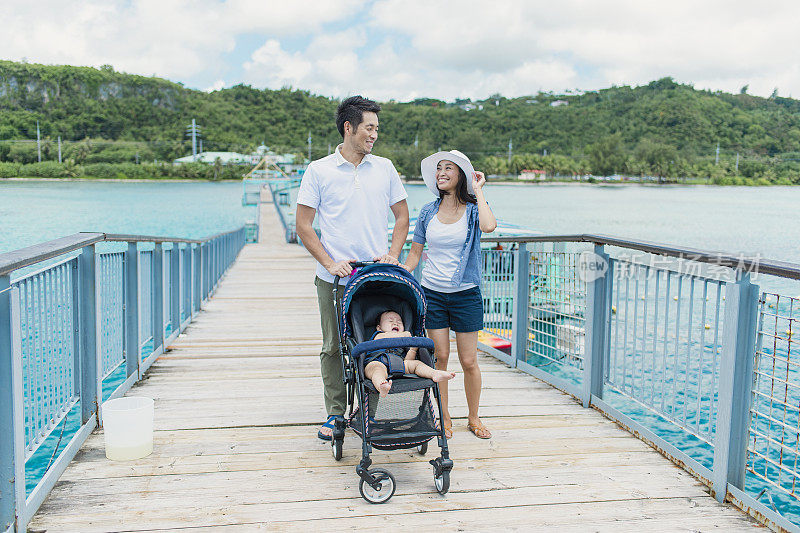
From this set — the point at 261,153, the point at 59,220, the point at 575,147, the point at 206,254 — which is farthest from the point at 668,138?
the point at 206,254

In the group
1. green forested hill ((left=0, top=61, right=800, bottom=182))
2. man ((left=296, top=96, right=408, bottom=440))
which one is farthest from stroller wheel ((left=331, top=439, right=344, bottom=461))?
green forested hill ((left=0, top=61, right=800, bottom=182))

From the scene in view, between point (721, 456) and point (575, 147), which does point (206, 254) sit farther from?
point (575, 147)

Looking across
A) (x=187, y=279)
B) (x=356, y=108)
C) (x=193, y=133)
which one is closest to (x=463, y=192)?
(x=356, y=108)

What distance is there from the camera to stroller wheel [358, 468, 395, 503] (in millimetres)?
2527

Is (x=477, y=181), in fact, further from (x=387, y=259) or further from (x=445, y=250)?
(x=387, y=259)

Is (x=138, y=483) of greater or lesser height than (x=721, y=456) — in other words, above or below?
below

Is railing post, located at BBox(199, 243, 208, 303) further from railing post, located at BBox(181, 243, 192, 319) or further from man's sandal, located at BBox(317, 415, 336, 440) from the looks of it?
man's sandal, located at BBox(317, 415, 336, 440)

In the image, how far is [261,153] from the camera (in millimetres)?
82125

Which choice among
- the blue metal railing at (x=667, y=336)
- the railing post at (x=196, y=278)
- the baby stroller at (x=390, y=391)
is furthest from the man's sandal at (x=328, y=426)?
the railing post at (x=196, y=278)

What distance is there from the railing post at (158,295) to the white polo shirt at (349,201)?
96.8 inches

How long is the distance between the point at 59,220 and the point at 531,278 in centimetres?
6396

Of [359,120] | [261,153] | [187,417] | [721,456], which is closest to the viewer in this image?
[721,456]

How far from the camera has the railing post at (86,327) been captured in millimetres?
3068

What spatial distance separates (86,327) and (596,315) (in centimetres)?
278
